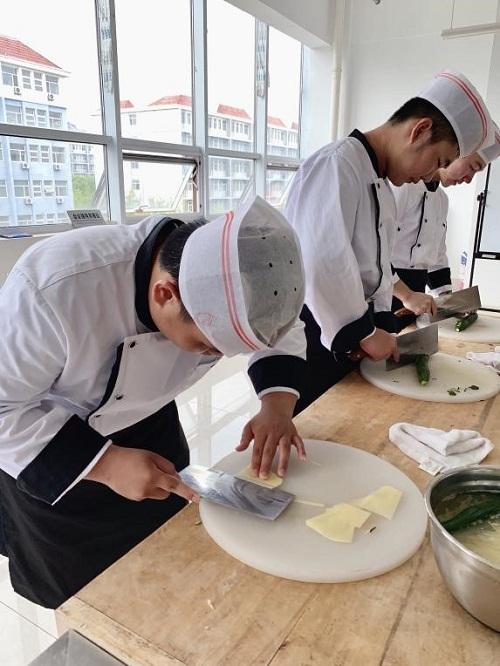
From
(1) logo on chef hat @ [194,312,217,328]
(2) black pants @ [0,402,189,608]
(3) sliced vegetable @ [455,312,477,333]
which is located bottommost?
(2) black pants @ [0,402,189,608]

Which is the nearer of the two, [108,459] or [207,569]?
[207,569]

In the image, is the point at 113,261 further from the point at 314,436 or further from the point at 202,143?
the point at 202,143

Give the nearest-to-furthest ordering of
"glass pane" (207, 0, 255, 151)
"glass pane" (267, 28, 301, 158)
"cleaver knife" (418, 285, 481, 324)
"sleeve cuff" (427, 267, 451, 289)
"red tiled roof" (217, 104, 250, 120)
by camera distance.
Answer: "cleaver knife" (418, 285, 481, 324) < "sleeve cuff" (427, 267, 451, 289) < "glass pane" (207, 0, 255, 151) < "red tiled roof" (217, 104, 250, 120) < "glass pane" (267, 28, 301, 158)

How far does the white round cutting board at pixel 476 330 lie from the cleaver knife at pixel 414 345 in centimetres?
29

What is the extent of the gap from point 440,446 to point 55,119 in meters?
2.75

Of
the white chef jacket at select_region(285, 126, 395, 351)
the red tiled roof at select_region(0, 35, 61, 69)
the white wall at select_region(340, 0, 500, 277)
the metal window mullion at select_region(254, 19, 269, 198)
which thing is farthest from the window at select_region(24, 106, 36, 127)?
the white wall at select_region(340, 0, 500, 277)

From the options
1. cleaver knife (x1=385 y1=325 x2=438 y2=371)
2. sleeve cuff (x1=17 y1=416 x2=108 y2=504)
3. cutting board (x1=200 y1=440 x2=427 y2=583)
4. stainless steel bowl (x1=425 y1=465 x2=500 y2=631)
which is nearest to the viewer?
stainless steel bowl (x1=425 y1=465 x2=500 y2=631)

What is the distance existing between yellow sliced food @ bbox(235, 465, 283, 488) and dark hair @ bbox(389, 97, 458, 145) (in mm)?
893

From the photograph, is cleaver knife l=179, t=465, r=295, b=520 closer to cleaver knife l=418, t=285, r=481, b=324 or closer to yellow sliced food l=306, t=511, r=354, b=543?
yellow sliced food l=306, t=511, r=354, b=543

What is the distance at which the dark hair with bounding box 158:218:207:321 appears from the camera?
2.17 feet

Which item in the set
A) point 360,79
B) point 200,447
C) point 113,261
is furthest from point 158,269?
point 360,79

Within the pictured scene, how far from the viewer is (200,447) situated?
2.23 m

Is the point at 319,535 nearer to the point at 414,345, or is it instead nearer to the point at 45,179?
the point at 414,345

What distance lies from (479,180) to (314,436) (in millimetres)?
3854
